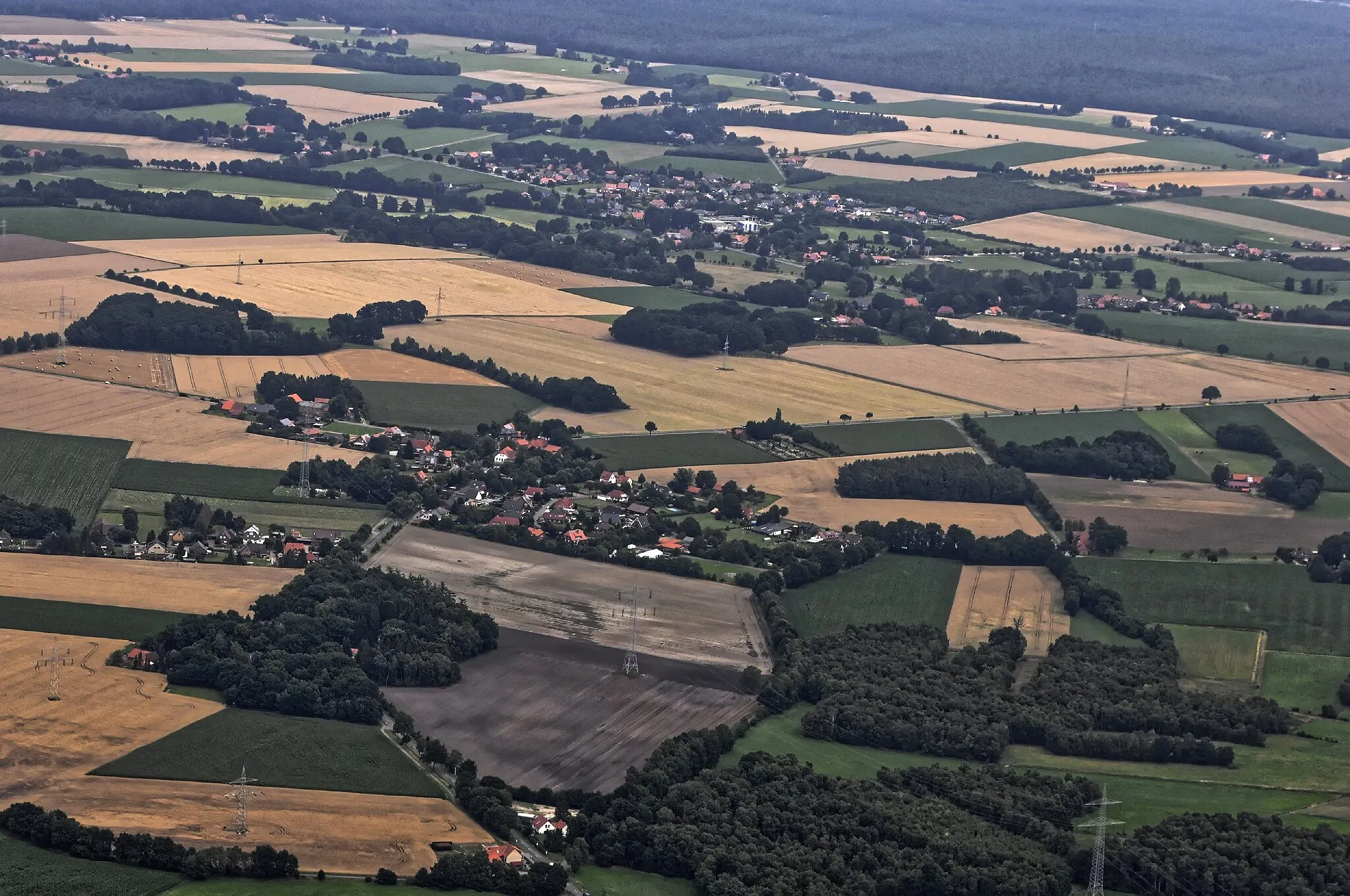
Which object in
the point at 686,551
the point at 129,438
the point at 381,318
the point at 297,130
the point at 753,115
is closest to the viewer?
the point at 686,551

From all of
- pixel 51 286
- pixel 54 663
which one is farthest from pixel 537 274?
pixel 54 663

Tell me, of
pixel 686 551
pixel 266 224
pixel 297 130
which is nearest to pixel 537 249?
pixel 266 224

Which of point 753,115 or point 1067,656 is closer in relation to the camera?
point 1067,656

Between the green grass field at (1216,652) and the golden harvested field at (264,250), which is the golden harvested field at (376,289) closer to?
the golden harvested field at (264,250)

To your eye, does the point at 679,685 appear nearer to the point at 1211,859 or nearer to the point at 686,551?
the point at 686,551

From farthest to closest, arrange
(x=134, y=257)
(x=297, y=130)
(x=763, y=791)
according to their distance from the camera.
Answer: (x=297, y=130), (x=134, y=257), (x=763, y=791)

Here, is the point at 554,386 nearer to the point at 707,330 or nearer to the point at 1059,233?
the point at 707,330

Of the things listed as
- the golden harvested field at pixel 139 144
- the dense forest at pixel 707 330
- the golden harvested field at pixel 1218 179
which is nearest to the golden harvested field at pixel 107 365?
the dense forest at pixel 707 330
